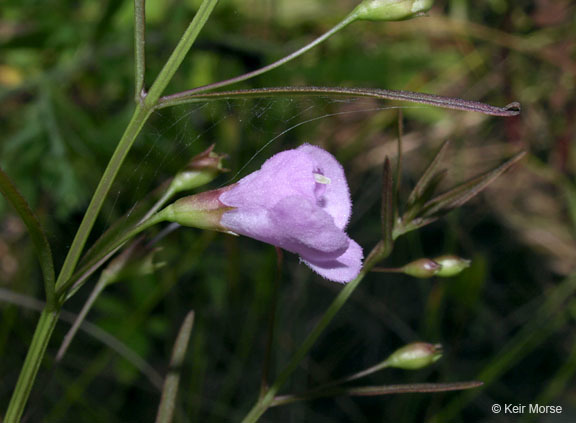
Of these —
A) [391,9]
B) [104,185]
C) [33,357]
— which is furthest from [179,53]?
[33,357]

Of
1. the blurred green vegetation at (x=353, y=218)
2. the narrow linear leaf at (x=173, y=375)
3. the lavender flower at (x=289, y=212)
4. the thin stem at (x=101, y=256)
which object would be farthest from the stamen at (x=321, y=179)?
the blurred green vegetation at (x=353, y=218)

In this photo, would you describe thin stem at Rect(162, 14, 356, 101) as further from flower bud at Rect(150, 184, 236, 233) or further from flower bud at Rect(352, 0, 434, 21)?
flower bud at Rect(150, 184, 236, 233)

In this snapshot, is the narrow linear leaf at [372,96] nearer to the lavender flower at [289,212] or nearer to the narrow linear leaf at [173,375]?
the lavender flower at [289,212]

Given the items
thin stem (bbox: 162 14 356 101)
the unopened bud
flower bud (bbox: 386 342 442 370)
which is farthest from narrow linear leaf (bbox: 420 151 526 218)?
the unopened bud

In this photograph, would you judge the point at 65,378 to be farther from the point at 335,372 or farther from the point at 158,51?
the point at 158,51

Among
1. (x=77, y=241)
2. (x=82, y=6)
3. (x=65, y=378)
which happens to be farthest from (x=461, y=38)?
(x=77, y=241)

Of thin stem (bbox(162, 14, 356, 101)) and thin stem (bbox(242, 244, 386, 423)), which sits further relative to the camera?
thin stem (bbox(242, 244, 386, 423))
